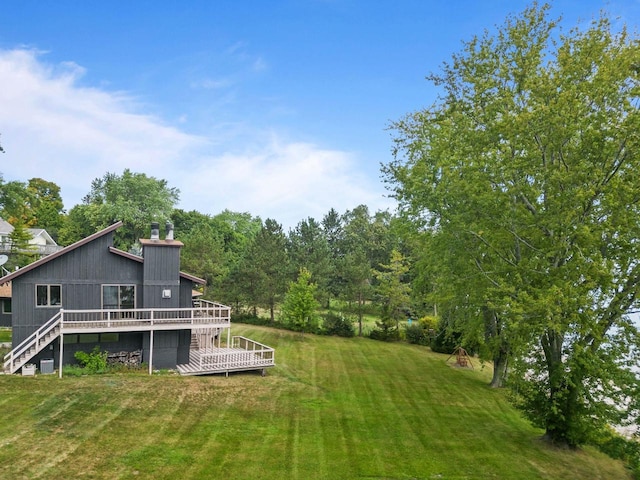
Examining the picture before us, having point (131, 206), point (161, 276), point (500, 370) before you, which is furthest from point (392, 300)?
point (131, 206)

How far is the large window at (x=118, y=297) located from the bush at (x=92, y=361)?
6.78 ft

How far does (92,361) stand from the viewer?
1800cm

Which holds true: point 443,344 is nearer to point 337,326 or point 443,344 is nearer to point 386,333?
point 386,333

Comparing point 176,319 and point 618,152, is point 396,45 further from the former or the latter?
point 176,319

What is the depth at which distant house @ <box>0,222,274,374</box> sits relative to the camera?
17.6 meters

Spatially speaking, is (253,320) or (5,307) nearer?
(5,307)

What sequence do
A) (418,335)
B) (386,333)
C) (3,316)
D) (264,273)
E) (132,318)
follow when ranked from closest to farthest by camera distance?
(132,318), (3,316), (264,273), (418,335), (386,333)

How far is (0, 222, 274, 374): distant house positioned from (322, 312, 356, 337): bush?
16.3m

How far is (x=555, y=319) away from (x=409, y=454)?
18.1 ft

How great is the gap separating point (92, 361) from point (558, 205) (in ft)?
60.6

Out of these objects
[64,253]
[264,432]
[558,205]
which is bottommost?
[264,432]

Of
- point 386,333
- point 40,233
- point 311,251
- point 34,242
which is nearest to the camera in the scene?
point 386,333

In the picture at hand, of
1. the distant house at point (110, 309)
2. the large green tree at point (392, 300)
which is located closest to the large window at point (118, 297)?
the distant house at point (110, 309)

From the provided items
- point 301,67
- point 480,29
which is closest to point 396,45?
point 301,67
